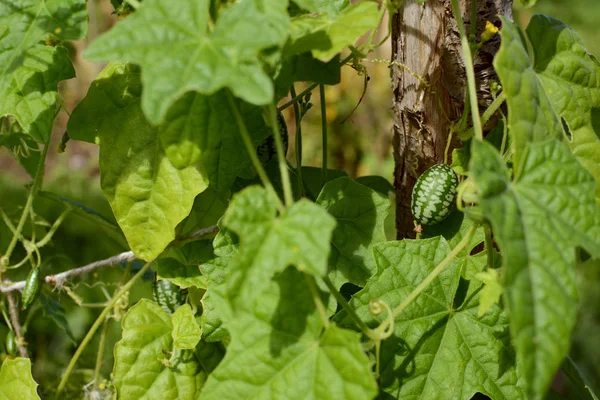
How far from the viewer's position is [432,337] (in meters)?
1.24

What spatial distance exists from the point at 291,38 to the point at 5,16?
0.63m

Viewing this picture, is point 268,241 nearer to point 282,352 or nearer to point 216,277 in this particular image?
point 282,352

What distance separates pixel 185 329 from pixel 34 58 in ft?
2.24

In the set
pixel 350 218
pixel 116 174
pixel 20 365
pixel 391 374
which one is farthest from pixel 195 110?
pixel 20 365

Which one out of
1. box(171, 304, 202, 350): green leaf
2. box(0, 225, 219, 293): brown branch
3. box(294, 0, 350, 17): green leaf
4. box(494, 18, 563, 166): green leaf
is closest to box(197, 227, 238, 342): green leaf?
box(171, 304, 202, 350): green leaf

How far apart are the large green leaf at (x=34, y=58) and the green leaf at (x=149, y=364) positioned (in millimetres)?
504

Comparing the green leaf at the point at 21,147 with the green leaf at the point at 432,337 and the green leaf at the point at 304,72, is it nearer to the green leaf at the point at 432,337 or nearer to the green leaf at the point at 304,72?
the green leaf at the point at 304,72

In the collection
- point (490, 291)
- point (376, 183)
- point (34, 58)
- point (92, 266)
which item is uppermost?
point (34, 58)

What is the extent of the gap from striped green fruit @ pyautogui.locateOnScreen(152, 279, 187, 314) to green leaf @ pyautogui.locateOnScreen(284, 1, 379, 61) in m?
0.75

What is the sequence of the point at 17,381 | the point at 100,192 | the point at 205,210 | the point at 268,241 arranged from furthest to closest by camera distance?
1. the point at 100,192
2. the point at 205,210
3. the point at 17,381
4. the point at 268,241

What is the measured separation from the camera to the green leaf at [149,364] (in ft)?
4.69

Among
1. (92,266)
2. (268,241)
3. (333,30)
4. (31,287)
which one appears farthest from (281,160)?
(31,287)

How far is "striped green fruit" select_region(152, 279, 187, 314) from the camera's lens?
155 cm

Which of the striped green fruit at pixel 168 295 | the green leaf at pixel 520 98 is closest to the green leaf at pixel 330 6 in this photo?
→ the green leaf at pixel 520 98
